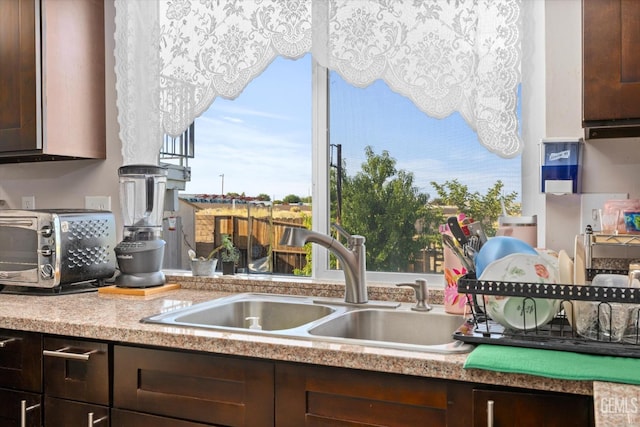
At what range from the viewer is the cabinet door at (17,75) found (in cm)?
215

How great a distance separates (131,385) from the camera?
1.50 meters

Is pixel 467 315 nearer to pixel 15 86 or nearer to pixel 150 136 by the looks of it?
pixel 150 136

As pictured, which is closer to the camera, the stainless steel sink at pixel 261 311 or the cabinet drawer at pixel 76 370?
the cabinet drawer at pixel 76 370

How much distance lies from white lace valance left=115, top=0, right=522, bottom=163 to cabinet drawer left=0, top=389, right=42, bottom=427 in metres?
1.01

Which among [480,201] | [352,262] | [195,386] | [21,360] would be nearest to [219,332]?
[195,386]

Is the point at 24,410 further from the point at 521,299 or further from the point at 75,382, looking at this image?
the point at 521,299

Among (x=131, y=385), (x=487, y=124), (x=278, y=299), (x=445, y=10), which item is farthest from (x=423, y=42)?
(x=131, y=385)

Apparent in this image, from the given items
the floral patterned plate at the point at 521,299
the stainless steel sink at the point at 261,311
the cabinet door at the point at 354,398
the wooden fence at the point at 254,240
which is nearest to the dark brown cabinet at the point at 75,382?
the stainless steel sink at the point at 261,311

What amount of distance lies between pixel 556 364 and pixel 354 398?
45 cm

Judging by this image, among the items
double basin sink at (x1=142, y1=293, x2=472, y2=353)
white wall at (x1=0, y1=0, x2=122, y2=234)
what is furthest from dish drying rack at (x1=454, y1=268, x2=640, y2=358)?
white wall at (x1=0, y1=0, x2=122, y2=234)

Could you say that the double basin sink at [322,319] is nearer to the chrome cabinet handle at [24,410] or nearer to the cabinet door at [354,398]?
the cabinet door at [354,398]

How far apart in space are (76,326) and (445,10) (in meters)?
1.49

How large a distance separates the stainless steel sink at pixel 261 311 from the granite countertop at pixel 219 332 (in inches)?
3.6

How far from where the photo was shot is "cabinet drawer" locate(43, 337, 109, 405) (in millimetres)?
1533
